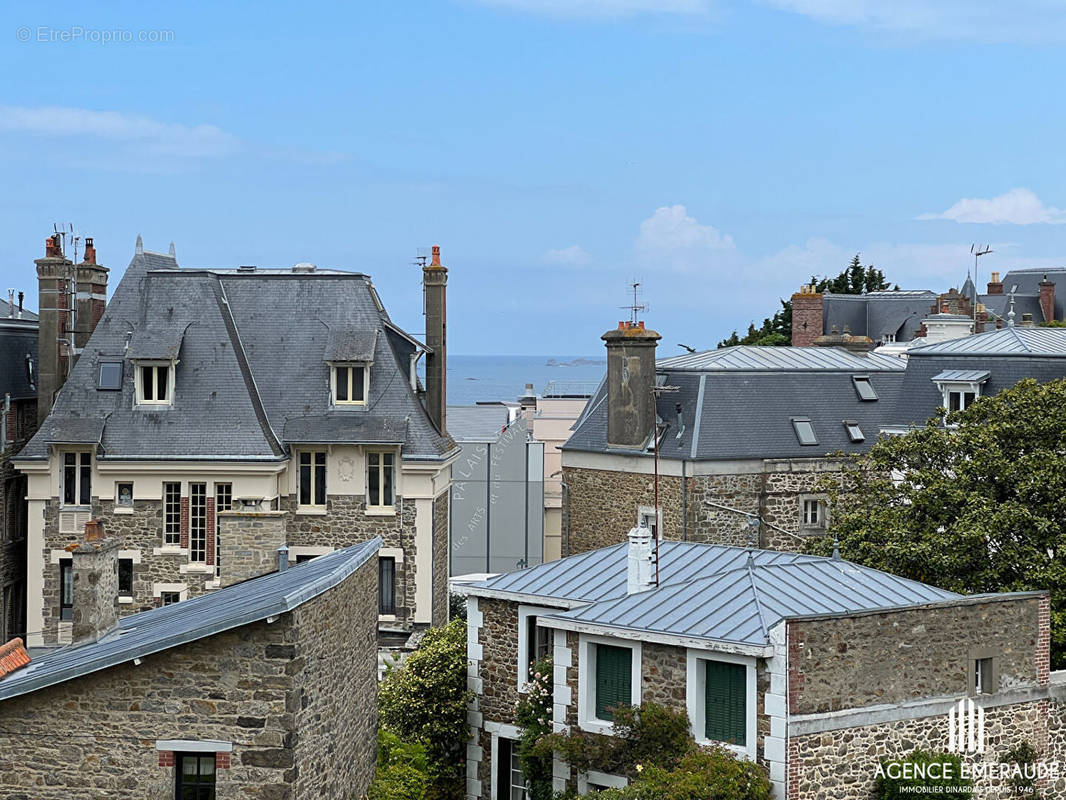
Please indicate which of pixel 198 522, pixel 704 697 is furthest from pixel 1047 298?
pixel 704 697

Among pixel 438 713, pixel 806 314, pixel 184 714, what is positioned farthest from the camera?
pixel 806 314

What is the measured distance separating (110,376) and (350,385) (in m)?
5.91

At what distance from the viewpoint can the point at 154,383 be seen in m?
38.2

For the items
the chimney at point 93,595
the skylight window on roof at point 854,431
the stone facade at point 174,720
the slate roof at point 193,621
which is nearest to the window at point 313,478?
the skylight window on roof at point 854,431

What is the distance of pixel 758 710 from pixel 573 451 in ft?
75.9

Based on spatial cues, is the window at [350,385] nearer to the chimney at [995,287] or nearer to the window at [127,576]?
the window at [127,576]

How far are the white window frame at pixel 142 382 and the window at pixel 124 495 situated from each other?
208 centimetres

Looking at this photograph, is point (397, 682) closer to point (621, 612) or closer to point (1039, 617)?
point (621, 612)

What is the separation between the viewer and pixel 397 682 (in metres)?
26.7

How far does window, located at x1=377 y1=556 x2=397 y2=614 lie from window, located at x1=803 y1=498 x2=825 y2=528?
11222 millimetres

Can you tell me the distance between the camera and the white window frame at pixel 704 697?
66.3ft

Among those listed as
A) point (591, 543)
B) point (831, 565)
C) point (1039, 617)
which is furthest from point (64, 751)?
point (591, 543)

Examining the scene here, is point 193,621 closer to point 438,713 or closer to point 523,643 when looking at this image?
point 523,643

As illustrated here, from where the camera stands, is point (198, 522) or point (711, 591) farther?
point (198, 522)
